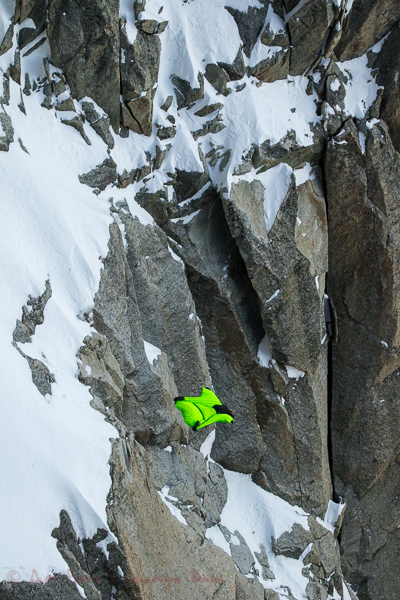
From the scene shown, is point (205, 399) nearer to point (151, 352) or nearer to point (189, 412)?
point (189, 412)

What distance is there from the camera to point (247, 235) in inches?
427

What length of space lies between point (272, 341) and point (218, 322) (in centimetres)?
117

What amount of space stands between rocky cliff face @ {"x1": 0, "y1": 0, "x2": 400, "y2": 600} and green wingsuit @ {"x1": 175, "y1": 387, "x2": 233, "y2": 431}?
357 millimetres

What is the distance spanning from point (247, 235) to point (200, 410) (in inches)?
132

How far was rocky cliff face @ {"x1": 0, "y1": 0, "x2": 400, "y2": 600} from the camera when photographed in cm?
967

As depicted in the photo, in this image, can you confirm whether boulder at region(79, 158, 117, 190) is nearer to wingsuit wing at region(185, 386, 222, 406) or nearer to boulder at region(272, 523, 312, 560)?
wingsuit wing at region(185, 386, 222, 406)

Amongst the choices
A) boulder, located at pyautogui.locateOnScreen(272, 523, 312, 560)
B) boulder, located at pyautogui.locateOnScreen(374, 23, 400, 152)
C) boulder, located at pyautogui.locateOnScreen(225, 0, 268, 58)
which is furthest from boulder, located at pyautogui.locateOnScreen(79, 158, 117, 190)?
boulder, located at pyautogui.locateOnScreen(272, 523, 312, 560)

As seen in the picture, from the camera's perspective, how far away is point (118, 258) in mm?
9047

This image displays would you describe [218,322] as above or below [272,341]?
above

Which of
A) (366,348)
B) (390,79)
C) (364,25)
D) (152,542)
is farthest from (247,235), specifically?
(152,542)

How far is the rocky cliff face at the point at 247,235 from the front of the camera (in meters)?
9.67

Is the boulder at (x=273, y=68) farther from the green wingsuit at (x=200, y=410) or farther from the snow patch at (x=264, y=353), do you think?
the green wingsuit at (x=200, y=410)

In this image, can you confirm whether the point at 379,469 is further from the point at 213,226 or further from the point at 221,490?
the point at 213,226

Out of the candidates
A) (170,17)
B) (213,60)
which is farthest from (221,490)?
(170,17)
